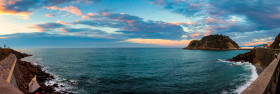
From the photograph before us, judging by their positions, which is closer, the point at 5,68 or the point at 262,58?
the point at 5,68

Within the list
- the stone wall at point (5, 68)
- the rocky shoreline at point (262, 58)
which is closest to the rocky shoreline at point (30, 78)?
the stone wall at point (5, 68)

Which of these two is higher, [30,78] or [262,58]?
[262,58]

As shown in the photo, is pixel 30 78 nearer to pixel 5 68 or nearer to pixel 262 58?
pixel 5 68

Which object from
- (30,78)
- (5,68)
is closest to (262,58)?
(30,78)

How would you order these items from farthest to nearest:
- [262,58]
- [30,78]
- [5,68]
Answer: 1. [262,58]
2. [30,78]
3. [5,68]

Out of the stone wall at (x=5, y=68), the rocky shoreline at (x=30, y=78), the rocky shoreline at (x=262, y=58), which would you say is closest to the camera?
the stone wall at (x=5, y=68)

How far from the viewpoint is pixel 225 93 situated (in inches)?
683

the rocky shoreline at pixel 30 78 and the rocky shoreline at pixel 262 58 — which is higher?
the rocky shoreline at pixel 262 58

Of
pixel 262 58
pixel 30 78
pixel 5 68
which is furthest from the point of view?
pixel 262 58

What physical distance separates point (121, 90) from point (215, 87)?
1286 cm

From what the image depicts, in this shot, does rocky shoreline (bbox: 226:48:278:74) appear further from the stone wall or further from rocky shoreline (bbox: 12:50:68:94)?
the stone wall

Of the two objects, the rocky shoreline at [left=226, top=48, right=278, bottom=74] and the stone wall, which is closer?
the stone wall

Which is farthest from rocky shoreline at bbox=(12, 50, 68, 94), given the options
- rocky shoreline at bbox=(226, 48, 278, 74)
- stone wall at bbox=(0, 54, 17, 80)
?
rocky shoreline at bbox=(226, 48, 278, 74)

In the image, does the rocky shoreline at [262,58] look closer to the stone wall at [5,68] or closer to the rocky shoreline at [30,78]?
the rocky shoreline at [30,78]
